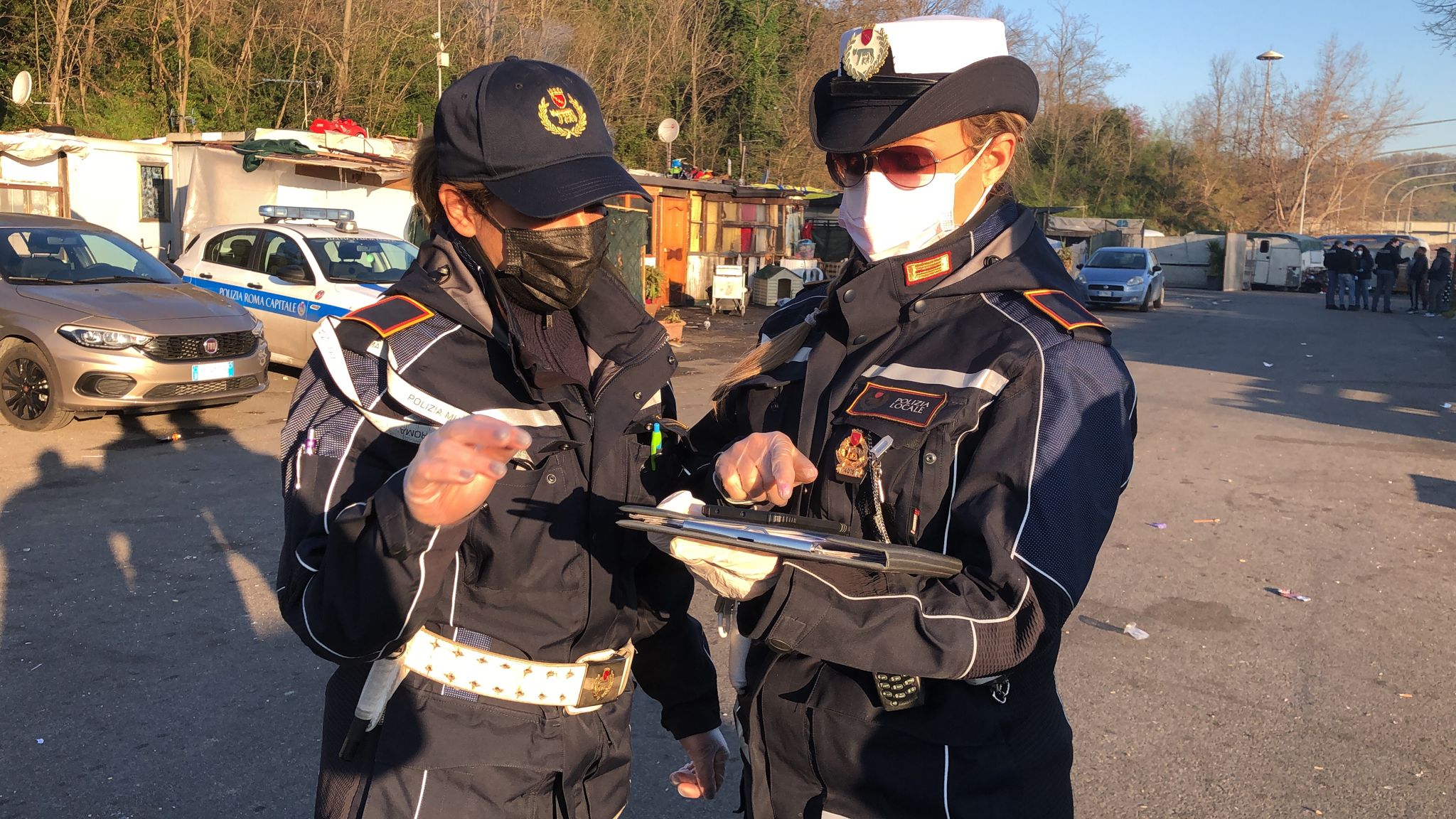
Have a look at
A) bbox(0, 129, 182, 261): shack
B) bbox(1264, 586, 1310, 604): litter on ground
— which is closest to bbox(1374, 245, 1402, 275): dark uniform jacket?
bbox(1264, 586, 1310, 604): litter on ground

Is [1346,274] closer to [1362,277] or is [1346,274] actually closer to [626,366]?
[1362,277]

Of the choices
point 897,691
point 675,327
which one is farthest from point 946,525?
point 675,327

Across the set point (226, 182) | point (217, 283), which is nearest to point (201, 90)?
point (226, 182)

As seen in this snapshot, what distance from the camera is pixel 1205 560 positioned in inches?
261

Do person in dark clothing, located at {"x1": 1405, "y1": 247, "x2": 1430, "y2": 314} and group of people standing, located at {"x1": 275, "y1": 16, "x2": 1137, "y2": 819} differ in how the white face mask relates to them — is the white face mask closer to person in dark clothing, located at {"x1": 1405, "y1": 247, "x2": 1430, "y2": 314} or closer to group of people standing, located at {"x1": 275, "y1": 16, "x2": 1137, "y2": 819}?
group of people standing, located at {"x1": 275, "y1": 16, "x2": 1137, "y2": 819}

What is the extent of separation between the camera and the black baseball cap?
202 cm

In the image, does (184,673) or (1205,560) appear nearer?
(184,673)

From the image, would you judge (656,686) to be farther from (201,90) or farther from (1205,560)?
(201,90)

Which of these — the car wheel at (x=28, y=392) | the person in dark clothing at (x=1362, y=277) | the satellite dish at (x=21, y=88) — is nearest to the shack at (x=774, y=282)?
the satellite dish at (x=21, y=88)

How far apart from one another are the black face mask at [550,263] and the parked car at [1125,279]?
2712 cm

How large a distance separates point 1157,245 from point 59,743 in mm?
48143

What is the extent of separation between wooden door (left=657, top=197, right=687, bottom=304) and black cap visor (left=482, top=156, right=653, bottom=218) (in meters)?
20.4

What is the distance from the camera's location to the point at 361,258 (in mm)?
12289

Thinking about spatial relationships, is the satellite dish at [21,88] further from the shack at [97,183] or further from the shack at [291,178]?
the shack at [291,178]
